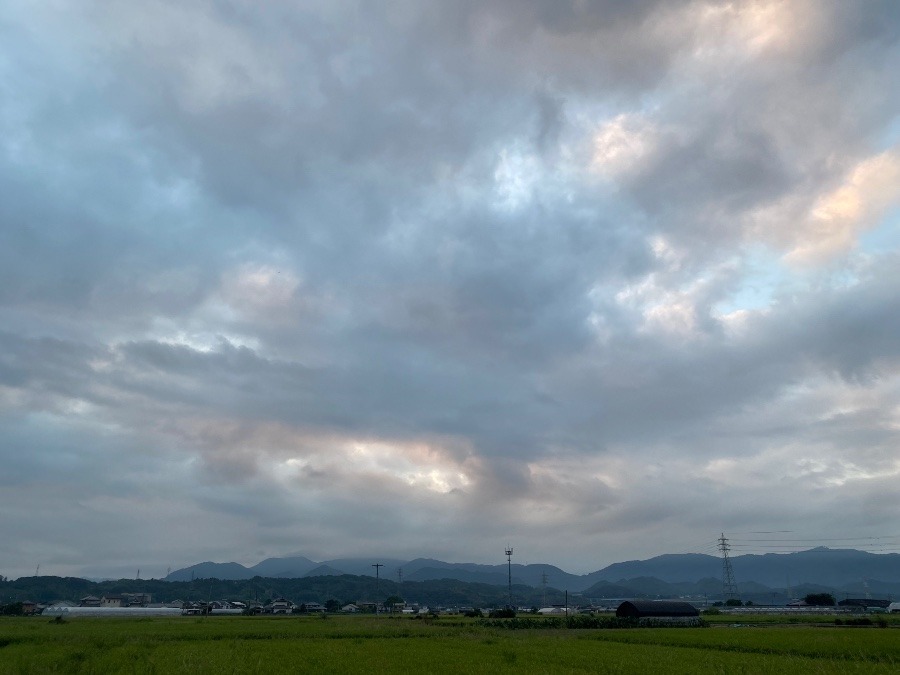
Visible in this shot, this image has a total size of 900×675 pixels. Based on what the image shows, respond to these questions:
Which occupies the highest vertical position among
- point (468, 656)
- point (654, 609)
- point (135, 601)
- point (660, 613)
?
point (135, 601)

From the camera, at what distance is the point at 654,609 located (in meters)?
87.2

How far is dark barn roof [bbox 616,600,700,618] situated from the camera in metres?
86.8

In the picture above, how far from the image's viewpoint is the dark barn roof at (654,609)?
285 ft

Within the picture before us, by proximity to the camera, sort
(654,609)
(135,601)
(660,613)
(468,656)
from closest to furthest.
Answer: (468,656) → (660,613) → (654,609) → (135,601)

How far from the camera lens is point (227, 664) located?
30.0 metres

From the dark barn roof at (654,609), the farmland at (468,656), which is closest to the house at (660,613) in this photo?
the dark barn roof at (654,609)

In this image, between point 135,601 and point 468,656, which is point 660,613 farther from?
point 135,601

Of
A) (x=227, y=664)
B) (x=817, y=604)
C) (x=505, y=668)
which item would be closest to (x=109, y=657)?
(x=227, y=664)

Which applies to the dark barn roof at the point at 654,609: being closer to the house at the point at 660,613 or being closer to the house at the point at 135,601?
the house at the point at 660,613

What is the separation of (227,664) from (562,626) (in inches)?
2310

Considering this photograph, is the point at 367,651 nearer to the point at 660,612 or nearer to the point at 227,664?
the point at 227,664

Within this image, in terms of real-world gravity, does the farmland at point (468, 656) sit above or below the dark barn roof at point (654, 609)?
below

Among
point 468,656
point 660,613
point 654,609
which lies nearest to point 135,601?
point 654,609

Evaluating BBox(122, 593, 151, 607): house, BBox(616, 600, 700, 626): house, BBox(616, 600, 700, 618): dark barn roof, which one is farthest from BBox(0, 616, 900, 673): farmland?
BBox(122, 593, 151, 607): house
